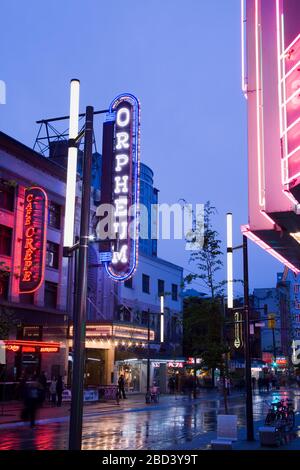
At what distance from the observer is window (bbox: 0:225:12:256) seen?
3694 centimetres

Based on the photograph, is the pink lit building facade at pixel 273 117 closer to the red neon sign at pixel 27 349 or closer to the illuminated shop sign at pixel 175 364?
the red neon sign at pixel 27 349

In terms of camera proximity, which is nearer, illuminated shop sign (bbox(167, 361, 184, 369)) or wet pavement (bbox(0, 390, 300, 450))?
wet pavement (bbox(0, 390, 300, 450))

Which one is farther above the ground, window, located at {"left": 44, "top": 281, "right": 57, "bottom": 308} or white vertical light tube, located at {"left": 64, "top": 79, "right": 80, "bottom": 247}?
window, located at {"left": 44, "top": 281, "right": 57, "bottom": 308}

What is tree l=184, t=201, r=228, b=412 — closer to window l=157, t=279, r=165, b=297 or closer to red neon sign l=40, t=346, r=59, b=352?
red neon sign l=40, t=346, r=59, b=352

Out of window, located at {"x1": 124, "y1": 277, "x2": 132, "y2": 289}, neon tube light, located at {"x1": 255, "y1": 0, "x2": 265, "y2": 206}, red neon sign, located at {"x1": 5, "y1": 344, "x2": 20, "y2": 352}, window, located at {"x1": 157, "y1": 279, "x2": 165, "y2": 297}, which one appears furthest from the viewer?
window, located at {"x1": 157, "y1": 279, "x2": 165, "y2": 297}

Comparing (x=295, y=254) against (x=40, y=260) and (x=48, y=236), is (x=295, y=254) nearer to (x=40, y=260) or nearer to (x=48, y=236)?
(x=40, y=260)

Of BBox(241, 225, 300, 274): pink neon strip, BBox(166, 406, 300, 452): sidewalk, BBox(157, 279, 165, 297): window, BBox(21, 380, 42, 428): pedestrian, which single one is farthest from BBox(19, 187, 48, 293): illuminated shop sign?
BBox(157, 279, 165, 297): window

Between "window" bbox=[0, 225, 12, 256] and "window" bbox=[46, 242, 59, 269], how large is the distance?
13.8 feet

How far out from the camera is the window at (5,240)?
121 feet

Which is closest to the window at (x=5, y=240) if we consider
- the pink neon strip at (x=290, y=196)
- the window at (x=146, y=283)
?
the window at (x=146, y=283)

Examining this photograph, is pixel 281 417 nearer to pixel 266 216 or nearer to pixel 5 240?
pixel 266 216

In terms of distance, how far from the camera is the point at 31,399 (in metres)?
23.0

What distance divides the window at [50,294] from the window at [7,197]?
21.6 ft

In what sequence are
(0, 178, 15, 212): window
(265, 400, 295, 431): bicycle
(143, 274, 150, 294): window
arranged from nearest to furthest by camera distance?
(265, 400, 295, 431): bicycle < (0, 178, 15, 212): window < (143, 274, 150, 294): window
